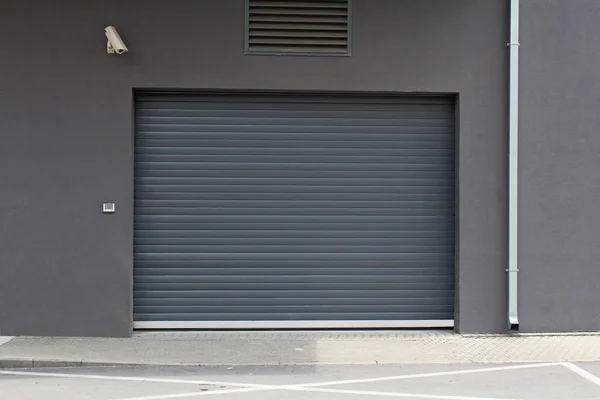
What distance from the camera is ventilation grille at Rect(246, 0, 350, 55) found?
34.3 ft

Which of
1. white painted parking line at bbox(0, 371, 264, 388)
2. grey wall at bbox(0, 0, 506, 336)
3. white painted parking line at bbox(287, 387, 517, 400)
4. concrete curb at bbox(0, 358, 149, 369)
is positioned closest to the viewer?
white painted parking line at bbox(287, 387, 517, 400)

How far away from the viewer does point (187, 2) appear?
34.0ft

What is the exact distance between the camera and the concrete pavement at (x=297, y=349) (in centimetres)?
908

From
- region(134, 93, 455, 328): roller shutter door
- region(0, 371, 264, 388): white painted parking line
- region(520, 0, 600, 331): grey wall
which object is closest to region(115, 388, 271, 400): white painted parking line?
region(0, 371, 264, 388): white painted parking line

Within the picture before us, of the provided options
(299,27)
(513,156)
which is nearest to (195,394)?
(299,27)

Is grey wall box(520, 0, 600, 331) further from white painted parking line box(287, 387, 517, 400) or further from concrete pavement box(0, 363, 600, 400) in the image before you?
white painted parking line box(287, 387, 517, 400)

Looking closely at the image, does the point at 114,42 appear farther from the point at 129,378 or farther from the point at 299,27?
the point at 129,378

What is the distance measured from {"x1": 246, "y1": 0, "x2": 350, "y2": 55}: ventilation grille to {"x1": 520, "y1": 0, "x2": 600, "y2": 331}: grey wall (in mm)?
2481

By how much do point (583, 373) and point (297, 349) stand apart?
330 cm

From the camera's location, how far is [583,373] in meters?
8.51

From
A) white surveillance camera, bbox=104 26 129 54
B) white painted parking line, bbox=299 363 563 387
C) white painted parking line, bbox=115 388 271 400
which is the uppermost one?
white surveillance camera, bbox=104 26 129 54

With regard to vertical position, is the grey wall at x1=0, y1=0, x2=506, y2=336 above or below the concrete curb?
above

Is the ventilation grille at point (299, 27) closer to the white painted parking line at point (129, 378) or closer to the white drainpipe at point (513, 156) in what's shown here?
the white drainpipe at point (513, 156)

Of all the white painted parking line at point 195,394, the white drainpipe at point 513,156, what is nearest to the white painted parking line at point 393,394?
the white painted parking line at point 195,394
